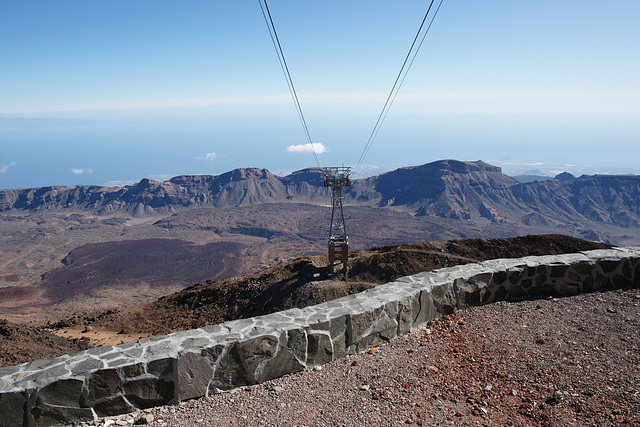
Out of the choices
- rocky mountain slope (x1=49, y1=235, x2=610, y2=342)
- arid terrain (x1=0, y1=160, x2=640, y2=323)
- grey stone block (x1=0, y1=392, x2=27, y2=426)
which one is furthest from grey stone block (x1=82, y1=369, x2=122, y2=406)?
arid terrain (x1=0, y1=160, x2=640, y2=323)

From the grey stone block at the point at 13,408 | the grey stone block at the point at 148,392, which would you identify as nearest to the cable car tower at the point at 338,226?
the grey stone block at the point at 148,392

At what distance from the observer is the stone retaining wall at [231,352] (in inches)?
159

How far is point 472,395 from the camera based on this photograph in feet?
14.6

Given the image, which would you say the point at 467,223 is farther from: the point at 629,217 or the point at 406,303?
the point at 406,303

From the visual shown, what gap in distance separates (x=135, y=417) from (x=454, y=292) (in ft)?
15.6

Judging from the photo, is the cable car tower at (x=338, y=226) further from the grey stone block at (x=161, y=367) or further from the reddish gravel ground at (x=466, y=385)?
the grey stone block at (x=161, y=367)

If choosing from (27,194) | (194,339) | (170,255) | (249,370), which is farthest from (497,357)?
(27,194)

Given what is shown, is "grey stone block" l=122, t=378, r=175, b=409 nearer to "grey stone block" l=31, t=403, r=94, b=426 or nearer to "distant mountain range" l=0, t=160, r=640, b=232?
"grey stone block" l=31, t=403, r=94, b=426

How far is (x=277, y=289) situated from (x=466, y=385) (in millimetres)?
16459

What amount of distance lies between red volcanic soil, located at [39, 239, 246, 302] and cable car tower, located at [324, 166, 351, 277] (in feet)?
130

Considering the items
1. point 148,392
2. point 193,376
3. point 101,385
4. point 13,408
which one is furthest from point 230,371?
point 13,408

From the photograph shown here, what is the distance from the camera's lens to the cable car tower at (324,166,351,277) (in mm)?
21591

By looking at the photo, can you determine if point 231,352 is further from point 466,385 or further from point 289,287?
point 289,287

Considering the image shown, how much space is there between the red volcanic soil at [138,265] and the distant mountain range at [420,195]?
115ft
